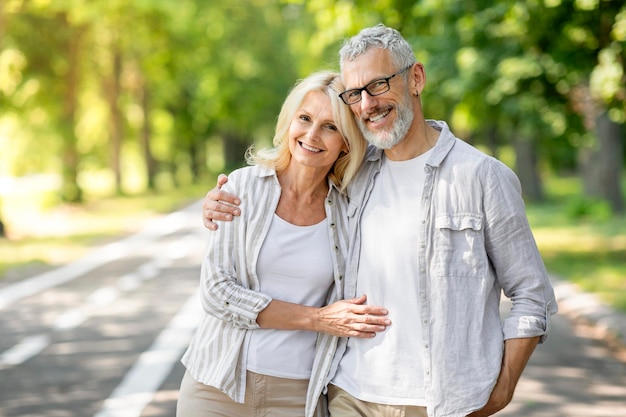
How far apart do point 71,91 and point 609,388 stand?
83.3ft

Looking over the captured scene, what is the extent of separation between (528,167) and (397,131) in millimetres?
27002

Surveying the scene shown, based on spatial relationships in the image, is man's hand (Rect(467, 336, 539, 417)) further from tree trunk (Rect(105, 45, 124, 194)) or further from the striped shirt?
tree trunk (Rect(105, 45, 124, 194))

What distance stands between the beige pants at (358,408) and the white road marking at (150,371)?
359 cm

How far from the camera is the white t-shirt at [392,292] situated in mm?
3158

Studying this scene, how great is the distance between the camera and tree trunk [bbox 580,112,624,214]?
2247 cm

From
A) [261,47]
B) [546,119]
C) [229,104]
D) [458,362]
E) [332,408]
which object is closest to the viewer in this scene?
[458,362]

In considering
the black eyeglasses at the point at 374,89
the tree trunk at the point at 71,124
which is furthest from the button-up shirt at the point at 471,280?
the tree trunk at the point at 71,124

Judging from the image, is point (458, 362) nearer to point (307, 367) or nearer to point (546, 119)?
point (307, 367)

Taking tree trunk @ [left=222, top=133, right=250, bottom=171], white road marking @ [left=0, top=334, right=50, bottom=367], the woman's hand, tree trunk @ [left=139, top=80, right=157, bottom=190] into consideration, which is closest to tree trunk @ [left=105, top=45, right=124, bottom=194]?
tree trunk @ [left=139, top=80, right=157, bottom=190]

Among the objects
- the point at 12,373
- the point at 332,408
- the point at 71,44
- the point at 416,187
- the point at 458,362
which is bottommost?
the point at 12,373

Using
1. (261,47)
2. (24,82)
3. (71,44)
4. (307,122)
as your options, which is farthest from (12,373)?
(261,47)

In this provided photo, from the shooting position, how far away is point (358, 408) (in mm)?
3250

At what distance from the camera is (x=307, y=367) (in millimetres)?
3426

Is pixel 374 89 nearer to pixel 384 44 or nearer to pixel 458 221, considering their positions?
pixel 384 44
